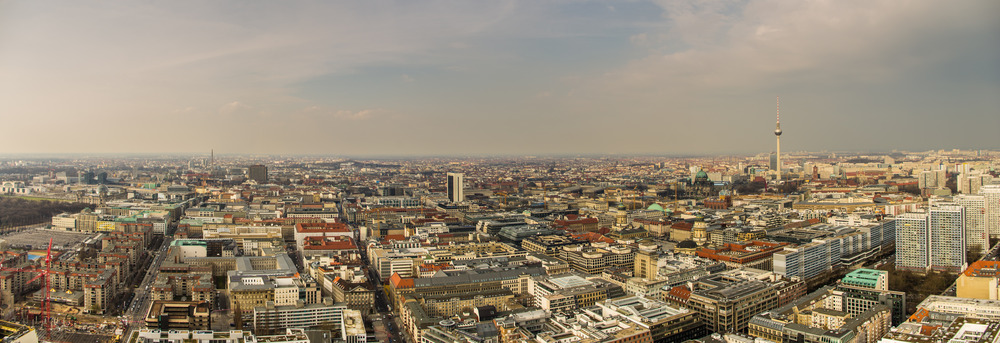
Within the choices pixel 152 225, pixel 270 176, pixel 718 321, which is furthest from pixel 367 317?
pixel 270 176

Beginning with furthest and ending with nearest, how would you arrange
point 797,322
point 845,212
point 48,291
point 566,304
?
1. point 845,212
2. point 48,291
3. point 566,304
4. point 797,322

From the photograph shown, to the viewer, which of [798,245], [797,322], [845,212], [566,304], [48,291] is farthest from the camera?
[845,212]

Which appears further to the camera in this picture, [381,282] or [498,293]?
[381,282]

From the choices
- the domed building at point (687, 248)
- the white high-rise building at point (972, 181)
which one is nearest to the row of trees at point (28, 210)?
the domed building at point (687, 248)

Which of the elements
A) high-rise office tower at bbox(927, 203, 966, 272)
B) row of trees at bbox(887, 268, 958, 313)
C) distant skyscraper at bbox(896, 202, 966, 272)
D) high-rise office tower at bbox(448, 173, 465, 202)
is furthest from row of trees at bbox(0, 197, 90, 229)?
high-rise office tower at bbox(927, 203, 966, 272)

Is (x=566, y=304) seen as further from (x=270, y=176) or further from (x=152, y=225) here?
(x=270, y=176)
